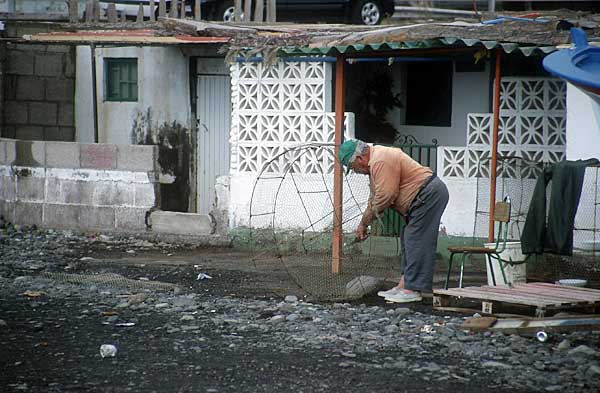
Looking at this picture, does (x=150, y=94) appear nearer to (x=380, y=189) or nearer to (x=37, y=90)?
(x=37, y=90)

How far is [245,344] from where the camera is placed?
8.34 metres

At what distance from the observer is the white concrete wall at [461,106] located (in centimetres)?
1455

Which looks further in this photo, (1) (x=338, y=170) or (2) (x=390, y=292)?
(1) (x=338, y=170)

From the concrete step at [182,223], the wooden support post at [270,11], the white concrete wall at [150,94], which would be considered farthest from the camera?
the wooden support post at [270,11]

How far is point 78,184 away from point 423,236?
21.9ft

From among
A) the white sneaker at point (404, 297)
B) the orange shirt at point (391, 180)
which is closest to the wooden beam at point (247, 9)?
the orange shirt at point (391, 180)

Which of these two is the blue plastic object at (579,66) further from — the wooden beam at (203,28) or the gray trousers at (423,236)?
the wooden beam at (203,28)

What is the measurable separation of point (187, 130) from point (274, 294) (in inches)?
252

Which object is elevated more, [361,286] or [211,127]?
[211,127]

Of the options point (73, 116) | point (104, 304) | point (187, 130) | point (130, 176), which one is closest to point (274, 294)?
point (104, 304)

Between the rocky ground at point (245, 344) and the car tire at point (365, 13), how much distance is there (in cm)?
1012

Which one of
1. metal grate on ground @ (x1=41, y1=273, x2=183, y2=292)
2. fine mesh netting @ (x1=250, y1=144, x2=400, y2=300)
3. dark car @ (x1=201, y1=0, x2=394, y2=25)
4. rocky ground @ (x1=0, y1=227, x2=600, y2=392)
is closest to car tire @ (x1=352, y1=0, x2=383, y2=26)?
dark car @ (x1=201, y1=0, x2=394, y2=25)

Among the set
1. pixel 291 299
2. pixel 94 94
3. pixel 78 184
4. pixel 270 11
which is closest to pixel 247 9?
pixel 270 11

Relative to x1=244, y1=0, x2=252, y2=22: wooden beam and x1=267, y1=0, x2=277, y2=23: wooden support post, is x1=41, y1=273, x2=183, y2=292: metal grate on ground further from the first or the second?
x1=267, y1=0, x2=277, y2=23: wooden support post
